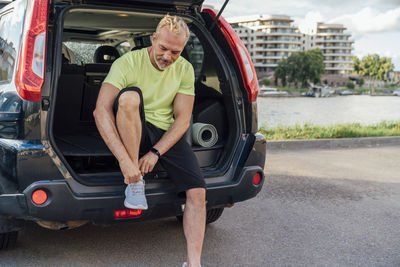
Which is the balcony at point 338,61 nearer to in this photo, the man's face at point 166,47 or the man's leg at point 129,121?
the man's face at point 166,47

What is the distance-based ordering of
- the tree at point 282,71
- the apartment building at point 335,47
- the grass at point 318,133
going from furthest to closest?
1. the apartment building at point 335,47
2. the tree at point 282,71
3. the grass at point 318,133

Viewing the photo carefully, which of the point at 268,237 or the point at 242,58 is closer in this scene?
the point at 242,58

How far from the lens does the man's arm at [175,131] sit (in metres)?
3.13

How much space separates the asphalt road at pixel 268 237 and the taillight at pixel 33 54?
4.12 feet

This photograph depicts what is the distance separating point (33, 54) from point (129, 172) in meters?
0.90

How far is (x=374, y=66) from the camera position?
183000 millimetres

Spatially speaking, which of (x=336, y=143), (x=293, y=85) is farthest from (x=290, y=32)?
(x=336, y=143)

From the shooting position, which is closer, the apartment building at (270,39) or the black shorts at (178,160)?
the black shorts at (178,160)

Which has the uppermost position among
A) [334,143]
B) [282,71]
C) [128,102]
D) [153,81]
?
[153,81]

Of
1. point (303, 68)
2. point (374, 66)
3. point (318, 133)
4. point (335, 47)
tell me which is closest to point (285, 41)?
point (335, 47)

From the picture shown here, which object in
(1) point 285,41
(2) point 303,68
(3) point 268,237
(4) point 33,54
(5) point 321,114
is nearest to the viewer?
(4) point 33,54

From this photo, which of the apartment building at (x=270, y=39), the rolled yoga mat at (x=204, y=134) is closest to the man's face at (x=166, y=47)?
the rolled yoga mat at (x=204, y=134)

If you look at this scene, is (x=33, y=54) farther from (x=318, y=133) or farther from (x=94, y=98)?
(x=318, y=133)

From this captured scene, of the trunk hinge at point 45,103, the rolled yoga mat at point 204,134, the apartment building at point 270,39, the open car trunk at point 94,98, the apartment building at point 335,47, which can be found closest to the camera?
the trunk hinge at point 45,103
